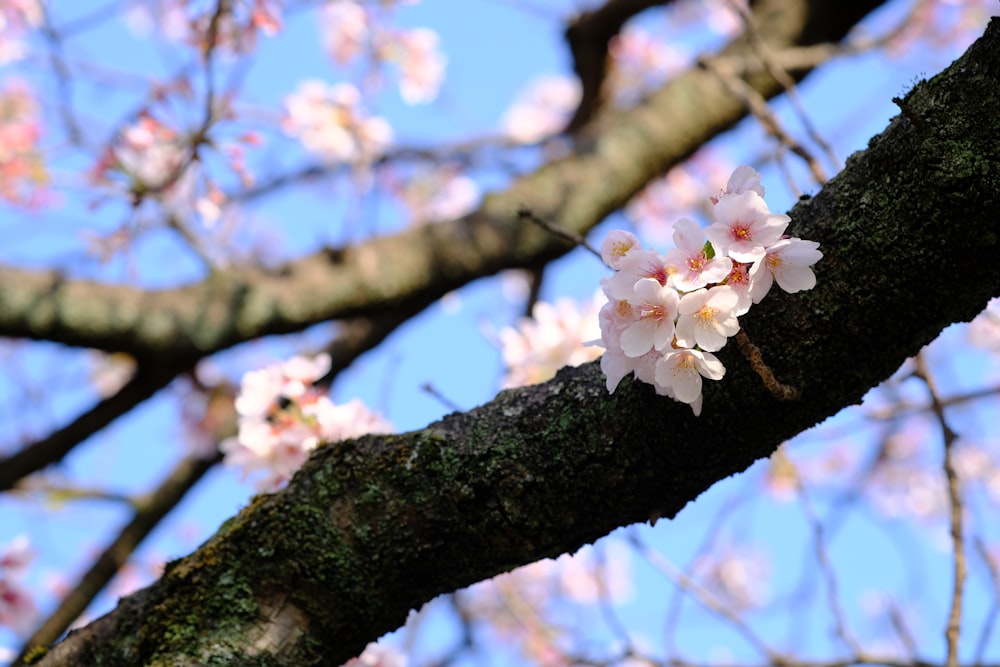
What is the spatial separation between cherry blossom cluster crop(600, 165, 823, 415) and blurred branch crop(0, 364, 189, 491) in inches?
70.6

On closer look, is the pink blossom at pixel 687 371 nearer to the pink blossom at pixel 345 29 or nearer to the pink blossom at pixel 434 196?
the pink blossom at pixel 345 29

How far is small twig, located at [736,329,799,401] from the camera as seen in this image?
97 cm

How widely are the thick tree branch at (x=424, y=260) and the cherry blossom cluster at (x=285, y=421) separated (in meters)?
0.76

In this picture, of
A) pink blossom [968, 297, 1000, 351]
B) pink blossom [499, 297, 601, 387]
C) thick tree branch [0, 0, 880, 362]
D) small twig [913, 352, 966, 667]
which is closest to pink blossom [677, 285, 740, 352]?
small twig [913, 352, 966, 667]

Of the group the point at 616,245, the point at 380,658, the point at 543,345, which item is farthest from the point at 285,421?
the point at 616,245

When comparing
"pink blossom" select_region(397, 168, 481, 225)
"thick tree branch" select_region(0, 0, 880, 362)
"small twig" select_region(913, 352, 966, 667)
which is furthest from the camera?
"pink blossom" select_region(397, 168, 481, 225)

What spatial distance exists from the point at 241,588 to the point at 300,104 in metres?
2.44

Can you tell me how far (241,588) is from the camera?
119cm

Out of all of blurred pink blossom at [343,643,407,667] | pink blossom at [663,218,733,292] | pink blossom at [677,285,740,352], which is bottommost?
blurred pink blossom at [343,643,407,667]

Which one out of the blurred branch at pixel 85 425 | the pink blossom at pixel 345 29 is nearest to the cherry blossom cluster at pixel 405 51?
the pink blossom at pixel 345 29

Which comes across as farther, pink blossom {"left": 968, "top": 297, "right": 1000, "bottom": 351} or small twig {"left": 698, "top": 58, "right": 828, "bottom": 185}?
pink blossom {"left": 968, "top": 297, "right": 1000, "bottom": 351}

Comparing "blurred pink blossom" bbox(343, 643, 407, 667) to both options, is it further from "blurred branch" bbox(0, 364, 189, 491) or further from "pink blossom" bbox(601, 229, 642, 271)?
"blurred branch" bbox(0, 364, 189, 491)

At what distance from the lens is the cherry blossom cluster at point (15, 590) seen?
7.09ft

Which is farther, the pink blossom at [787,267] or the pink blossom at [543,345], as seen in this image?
the pink blossom at [543,345]
